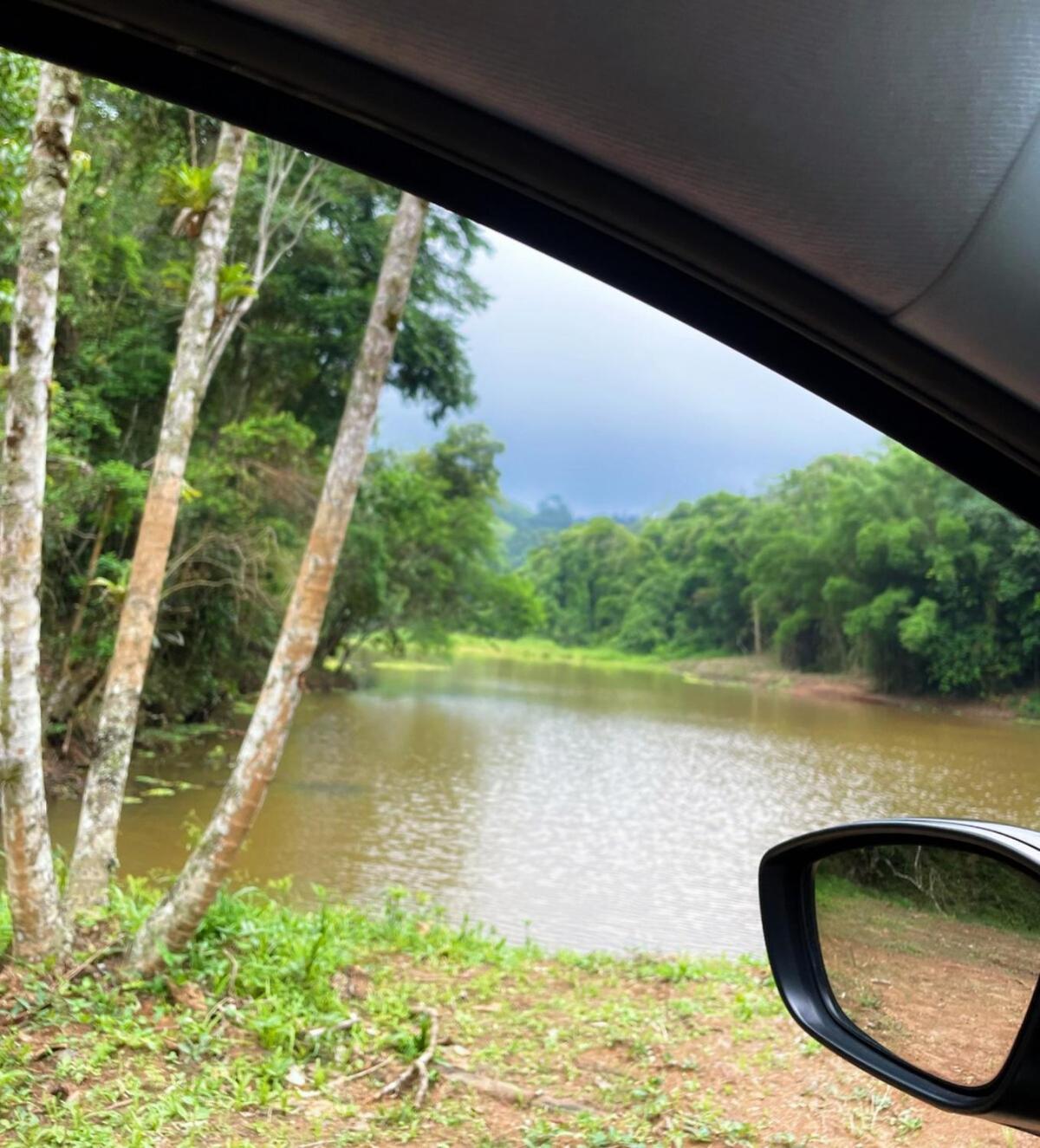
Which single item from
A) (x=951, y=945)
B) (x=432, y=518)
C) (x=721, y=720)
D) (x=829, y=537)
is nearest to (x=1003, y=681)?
(x=951, y=945)

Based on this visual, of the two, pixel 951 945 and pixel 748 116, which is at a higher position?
pixel 748 116

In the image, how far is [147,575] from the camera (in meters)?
4.43

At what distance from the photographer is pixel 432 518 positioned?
18.7 m

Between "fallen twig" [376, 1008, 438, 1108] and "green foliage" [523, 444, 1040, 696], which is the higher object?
"green foliage" [523, 444, 1040, 696]

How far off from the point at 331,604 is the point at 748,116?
15.9m

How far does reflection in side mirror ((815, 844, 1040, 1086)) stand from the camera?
607mm

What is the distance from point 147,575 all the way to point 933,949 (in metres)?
4.16

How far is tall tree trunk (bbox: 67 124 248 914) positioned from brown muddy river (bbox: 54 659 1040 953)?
2.57 meters

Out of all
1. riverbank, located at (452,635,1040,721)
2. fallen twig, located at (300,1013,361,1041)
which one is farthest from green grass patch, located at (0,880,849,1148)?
riverbank, located at (452,635,1040,721)

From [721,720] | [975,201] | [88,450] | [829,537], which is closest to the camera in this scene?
A: [975,201]

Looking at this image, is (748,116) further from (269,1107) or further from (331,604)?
(331,604)

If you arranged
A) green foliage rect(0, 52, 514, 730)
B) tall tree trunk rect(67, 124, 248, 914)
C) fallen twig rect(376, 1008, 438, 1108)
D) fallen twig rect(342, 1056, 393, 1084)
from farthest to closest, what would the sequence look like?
green foliage rect(0, 52, 514, 730) → tall tree trunk rect(67, 124, 248, 914) → fallen twig rect(342, 1056, 393, 1084) → fallen twig rect(376, 1008, 438, 1108)

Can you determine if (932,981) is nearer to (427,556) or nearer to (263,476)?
(263,476)

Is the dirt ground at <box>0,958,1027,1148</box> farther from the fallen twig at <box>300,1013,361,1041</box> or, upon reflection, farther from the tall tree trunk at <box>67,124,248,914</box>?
the tall tree trunk at <box>67,124,248,914</box>
